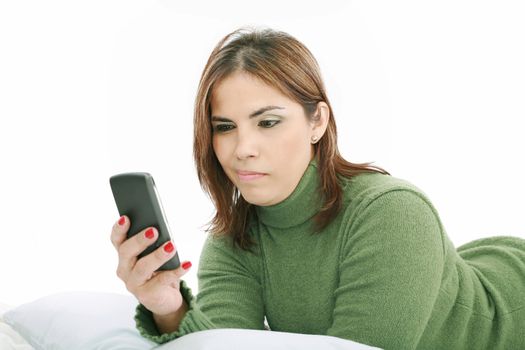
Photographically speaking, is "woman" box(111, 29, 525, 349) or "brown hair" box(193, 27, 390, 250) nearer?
"woman" box(111, 29, 525, 349)

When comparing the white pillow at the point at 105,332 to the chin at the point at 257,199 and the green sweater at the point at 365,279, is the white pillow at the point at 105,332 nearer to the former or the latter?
the green sweater at the point at 365,279

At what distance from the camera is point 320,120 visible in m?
1.79

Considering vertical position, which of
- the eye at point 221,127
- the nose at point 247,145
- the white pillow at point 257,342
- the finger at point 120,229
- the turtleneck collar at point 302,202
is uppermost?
the eye at point 221,127

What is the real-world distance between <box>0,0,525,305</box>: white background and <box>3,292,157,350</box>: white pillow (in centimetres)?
131

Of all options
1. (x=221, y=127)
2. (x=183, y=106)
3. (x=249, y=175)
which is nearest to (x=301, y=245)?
(x=249, y=175)

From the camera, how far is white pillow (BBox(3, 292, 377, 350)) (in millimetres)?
1350

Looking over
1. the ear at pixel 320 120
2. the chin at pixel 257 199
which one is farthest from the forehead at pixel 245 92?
the chin at pixel 257 199

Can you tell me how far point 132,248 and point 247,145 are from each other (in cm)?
37

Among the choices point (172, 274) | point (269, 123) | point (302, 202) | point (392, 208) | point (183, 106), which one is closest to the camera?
point (172, 274)

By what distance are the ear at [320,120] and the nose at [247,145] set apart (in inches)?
6.6

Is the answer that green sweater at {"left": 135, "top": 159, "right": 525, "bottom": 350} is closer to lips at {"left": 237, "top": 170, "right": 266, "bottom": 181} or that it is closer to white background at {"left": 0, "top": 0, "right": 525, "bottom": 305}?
lips at {"left": 237, "top": 170, "right": 266, "bottom": 181}

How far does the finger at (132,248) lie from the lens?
1396 mm

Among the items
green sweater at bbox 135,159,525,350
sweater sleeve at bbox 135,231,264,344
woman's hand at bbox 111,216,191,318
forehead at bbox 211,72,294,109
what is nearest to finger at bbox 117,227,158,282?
woman's hand at bbox 111,216,191,318

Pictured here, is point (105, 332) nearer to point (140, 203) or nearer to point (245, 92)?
point (140, 203)
